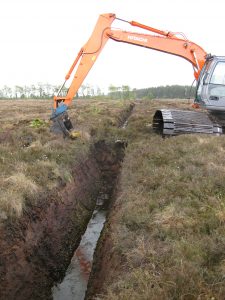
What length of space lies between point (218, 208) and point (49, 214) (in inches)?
171

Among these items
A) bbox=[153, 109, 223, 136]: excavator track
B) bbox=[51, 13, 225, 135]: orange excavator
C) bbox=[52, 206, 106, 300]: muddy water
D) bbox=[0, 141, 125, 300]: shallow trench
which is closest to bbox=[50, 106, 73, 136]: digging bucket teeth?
bbox=[51, 13, 225, 135]: orange excavator

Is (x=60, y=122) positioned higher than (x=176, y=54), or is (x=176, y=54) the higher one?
(x=176, y=54)

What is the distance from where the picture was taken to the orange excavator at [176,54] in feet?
51.8

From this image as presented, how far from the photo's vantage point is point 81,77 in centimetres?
1584

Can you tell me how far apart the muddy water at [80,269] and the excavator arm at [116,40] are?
5.97 meters

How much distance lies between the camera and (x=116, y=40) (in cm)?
1656

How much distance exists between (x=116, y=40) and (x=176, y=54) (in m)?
3.07

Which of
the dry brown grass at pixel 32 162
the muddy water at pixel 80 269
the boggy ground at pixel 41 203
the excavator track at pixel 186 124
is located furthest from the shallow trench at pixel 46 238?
the excavator track at pixel 186 124

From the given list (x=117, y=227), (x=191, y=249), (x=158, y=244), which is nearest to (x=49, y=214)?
(x=117, y=227)

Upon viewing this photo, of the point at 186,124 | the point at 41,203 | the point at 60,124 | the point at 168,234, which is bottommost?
the point at 41,203

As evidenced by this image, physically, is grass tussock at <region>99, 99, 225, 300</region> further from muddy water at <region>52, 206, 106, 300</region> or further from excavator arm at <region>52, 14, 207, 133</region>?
excavator arm at <region>52, 14, 207, 133</region>

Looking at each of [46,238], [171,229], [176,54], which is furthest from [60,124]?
[171,229]

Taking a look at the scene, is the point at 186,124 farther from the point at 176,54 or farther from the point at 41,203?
the point at 41,203

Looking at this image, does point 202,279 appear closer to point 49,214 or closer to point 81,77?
point 49,214
